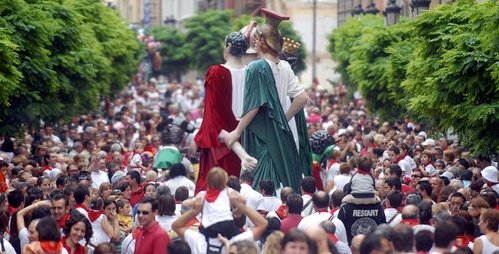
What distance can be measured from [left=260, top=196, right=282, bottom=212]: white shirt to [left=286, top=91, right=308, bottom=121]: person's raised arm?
170cm

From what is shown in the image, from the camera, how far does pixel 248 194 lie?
17.3 m

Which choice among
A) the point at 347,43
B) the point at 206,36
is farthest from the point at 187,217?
the point at 206,36

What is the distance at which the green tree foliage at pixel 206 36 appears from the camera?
7206cm

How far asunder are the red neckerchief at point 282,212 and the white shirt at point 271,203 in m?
0.25

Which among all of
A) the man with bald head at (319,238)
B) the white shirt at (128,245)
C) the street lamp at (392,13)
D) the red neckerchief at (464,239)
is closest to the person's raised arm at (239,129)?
the white shirt at (128,245)

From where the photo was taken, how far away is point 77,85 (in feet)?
105

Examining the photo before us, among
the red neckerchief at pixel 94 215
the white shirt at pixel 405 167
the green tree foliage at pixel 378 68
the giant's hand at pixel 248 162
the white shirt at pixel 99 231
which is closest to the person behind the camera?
the white shirt at pixel 99 231

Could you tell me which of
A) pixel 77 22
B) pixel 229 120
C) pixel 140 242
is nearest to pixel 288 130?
pixel 229 120

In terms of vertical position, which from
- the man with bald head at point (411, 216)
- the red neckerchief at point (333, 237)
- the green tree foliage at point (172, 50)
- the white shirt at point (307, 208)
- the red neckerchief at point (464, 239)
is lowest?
the green tree foliage at point (172, 50)

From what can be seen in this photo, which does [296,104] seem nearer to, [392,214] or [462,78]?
[392,214]

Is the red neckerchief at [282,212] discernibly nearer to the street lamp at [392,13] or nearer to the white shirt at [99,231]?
the white shirt at [99,231]

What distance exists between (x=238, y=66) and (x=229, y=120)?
2.10 feet

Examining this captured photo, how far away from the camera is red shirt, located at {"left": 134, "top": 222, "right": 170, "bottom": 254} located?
1473 centimetres

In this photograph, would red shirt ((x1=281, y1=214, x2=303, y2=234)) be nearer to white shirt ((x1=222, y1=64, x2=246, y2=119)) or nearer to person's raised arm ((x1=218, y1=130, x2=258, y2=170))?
person's raised arm ((x1=218, y1=130, x2=258, y2=170))
